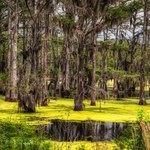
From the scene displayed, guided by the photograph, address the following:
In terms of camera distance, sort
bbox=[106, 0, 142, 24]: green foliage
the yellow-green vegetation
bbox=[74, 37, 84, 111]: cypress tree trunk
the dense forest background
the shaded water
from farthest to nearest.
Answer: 1. bbox=[106, 0, 142, 24]: green foliage
2. bbox=[74, 37, 84, 111]: cypress tree trunk
3. the dense forest background
4. the shaded water
5. the yellow-green vegetation

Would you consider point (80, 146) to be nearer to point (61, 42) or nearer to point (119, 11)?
point (119, 11)

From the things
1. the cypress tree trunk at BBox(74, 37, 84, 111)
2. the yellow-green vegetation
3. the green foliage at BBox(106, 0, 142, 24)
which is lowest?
the yellow-green vegetation

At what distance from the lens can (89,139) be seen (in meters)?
14.5

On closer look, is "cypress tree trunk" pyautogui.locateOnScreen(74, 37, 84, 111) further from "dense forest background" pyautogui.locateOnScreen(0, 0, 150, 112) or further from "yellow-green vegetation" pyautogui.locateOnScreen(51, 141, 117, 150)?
"yellow-green vegetation" pyautogui.locateOnScreen(51, 141, 117, 150)

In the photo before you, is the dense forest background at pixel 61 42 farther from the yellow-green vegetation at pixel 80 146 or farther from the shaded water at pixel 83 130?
the yellow-green vegetation at pixel 80 146

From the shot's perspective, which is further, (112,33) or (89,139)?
(112,33)

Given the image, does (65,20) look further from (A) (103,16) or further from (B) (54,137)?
(B) (54,137)

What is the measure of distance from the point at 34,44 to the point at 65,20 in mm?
7480

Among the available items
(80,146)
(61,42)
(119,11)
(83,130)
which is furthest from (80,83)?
(61,42)

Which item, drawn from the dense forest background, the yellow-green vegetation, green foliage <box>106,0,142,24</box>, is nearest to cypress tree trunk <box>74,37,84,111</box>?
the dense forest background

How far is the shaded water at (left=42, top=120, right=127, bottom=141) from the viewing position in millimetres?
14818

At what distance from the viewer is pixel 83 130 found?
53.7ft

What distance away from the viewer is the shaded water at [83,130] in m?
14.8

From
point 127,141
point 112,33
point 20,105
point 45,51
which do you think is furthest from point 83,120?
point 112,33
